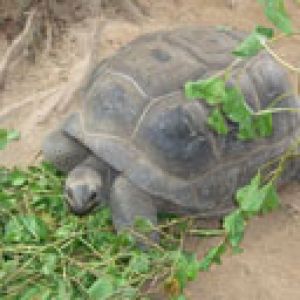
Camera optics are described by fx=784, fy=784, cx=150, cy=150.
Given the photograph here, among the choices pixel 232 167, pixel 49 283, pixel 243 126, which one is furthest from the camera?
pixel 232 167

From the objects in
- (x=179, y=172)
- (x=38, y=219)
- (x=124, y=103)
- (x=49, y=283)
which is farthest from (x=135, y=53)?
(x=49, y=283)

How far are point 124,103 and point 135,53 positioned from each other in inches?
11.7

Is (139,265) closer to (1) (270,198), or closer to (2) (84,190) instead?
(2) (84,190)

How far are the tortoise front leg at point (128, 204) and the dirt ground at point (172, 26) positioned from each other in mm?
290

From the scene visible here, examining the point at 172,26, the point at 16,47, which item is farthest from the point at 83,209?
the point at 172,26

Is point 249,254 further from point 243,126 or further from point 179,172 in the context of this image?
point 243,126

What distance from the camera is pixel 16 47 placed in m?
4.64

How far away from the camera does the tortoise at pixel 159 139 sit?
122 inches

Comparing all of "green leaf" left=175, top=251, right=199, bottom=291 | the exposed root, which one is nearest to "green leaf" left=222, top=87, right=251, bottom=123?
"green leaf" left=175, top=251, right=199, bottom=291

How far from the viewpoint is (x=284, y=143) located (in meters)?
3.47

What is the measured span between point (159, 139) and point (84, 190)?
1.19 feet

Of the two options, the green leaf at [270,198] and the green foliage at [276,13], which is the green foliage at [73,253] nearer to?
the green leaf at [270,198]

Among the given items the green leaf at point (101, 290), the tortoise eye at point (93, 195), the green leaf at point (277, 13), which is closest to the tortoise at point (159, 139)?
the tortoise eye at point (93, 195)

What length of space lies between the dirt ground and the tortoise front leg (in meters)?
0.29
